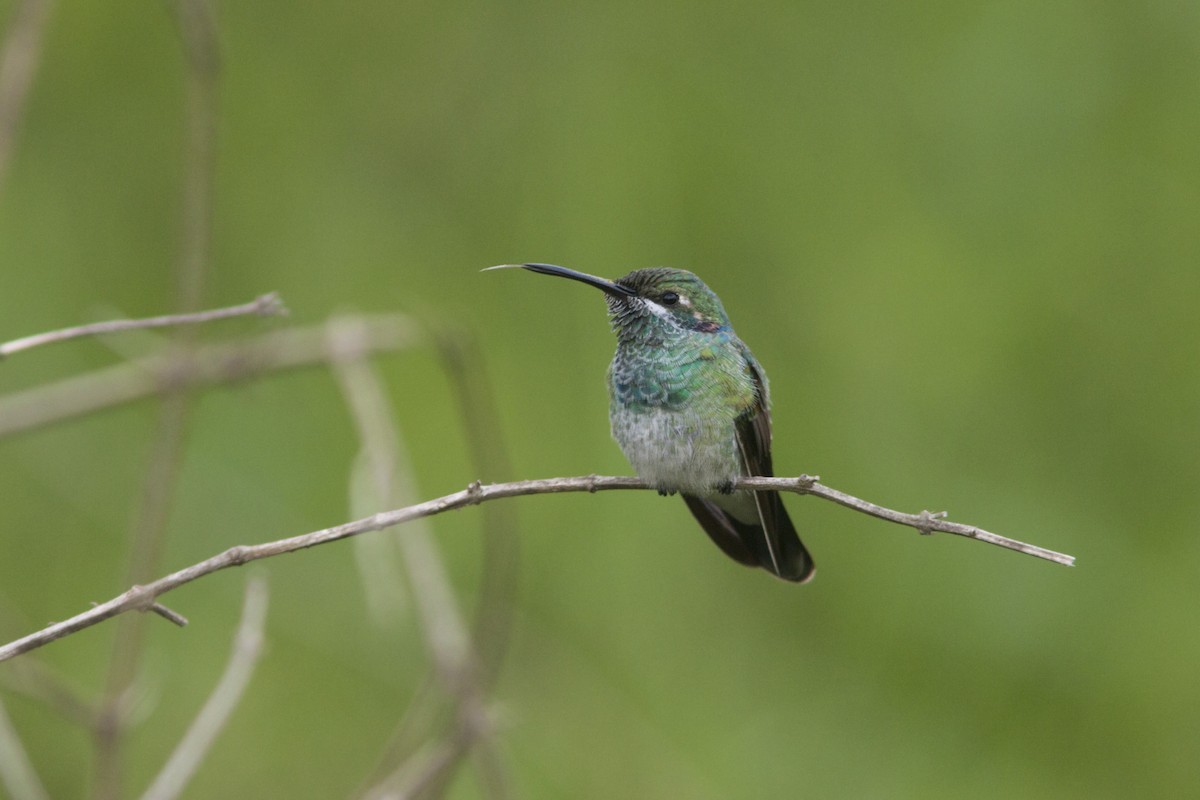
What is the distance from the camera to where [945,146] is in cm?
481

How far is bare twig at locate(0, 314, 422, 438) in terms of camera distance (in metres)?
2.66

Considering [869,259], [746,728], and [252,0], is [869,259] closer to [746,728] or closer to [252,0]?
[746,728]

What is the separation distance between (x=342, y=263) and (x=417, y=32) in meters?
1.04

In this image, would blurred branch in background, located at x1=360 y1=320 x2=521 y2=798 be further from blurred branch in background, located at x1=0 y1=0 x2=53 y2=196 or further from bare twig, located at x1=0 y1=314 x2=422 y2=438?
blurred branch in background, located at x1=0 y1=0 x2=53 y2=196

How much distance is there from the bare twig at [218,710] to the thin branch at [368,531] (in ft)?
1.35

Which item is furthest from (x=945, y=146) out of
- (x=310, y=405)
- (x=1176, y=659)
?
(x=310, y=405)

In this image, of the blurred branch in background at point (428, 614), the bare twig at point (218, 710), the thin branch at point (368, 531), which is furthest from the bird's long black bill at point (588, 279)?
the bare twig at point (218, 710)

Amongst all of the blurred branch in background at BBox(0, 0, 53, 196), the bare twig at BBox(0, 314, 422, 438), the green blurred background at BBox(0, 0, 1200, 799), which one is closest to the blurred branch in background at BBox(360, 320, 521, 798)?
the bare twig at BBox(0, 314, 422, 438)

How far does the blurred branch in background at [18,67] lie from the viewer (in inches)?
78.6

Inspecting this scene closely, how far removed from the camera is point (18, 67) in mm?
2033

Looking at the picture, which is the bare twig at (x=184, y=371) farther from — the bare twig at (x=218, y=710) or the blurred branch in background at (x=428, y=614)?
the bare twig at (x=218, y=710)

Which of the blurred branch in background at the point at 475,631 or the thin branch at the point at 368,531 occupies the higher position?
the thin branch at the point at 368,531

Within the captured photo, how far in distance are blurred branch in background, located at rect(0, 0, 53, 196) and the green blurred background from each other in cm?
231

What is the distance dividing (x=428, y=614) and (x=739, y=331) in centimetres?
245
